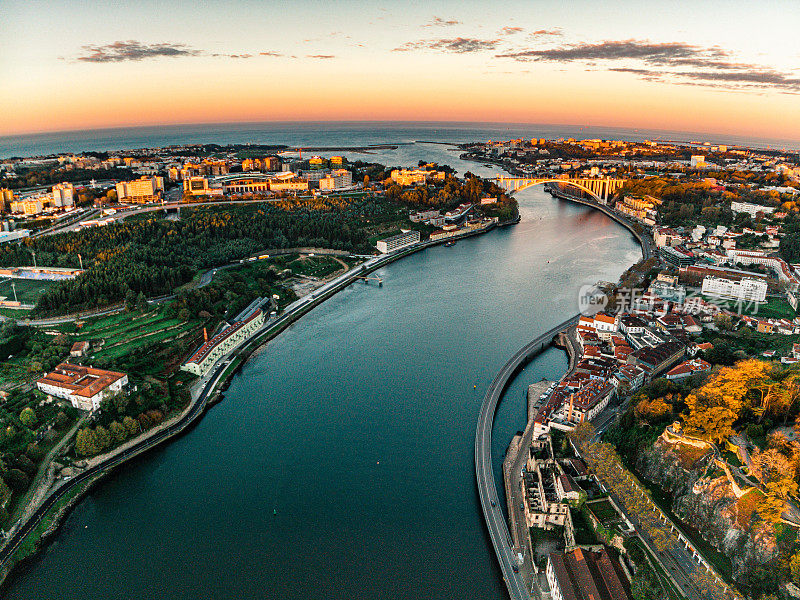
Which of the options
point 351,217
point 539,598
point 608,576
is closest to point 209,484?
point 539,598

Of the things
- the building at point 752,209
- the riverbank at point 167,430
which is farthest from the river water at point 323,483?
the building at point 752,209

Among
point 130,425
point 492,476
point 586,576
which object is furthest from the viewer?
point 130,425

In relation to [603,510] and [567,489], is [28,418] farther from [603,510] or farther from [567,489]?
[603,510]

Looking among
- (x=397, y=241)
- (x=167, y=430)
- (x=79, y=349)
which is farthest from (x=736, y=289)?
(x=79, y=349)

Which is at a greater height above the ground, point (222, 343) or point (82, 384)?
point (82, 384)

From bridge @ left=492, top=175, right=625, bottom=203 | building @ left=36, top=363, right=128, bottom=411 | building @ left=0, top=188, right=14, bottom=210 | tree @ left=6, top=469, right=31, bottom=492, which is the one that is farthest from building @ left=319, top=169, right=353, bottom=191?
tree @ left=6, top=469, right=31, bottom=492

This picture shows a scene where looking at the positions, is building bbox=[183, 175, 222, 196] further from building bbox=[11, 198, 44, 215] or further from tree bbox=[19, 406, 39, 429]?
tree bbox=[19, 406, 39, 429]

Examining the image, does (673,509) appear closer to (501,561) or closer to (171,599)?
(501,561)
